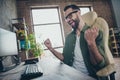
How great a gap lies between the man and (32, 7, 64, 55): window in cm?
362

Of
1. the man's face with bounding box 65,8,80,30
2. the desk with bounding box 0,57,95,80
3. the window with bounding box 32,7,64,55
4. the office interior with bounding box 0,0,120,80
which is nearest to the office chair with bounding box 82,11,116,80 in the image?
the man's face with bounding box 65,8,80,30

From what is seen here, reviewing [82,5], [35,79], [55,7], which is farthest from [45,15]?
[35,79]

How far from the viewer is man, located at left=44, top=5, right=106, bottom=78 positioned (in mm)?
1392

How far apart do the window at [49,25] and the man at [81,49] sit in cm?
362

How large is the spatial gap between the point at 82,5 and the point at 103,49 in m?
4.75

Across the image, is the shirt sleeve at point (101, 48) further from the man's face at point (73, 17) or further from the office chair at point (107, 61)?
the man's face at point (73, 17)

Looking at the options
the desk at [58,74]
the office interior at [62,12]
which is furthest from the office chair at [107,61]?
the office interior at [62,12]

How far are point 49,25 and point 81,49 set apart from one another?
4.01 metres

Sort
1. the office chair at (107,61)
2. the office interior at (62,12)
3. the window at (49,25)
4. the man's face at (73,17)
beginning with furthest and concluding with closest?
the window at (49,25), the office interior at (62,12), the man's face at (73,17), the office chair at (107,61)

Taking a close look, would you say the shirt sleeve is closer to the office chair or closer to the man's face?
the office chair

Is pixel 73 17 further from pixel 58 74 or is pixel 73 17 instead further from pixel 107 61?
pixel 58 74

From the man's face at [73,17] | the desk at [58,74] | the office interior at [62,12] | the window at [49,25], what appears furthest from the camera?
the window at [49,25]

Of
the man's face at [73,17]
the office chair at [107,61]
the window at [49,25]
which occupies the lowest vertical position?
the office chair at [107,61]

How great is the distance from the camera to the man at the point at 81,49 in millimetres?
1392
